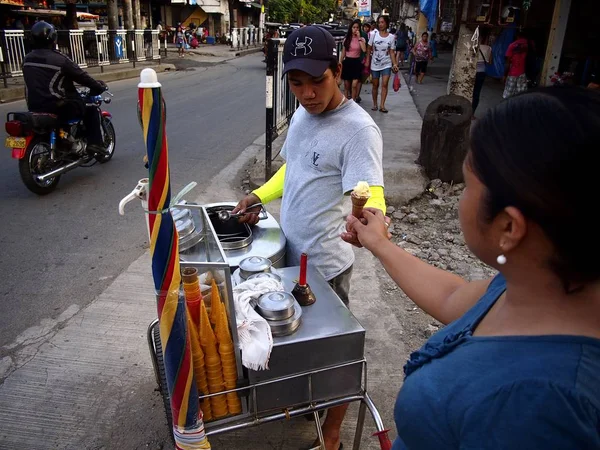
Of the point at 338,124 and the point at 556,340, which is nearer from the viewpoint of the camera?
the point at 556,340

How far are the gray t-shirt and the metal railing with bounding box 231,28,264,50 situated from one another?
93.1 ft

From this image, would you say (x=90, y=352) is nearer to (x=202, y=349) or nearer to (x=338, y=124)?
(x=202, y=349)

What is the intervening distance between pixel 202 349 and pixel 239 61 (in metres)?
22.9

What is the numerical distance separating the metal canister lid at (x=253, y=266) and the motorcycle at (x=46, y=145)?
14.1 feet

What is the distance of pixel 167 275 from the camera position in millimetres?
1231

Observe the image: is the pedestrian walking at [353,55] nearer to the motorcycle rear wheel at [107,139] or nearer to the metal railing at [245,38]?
the motorcycle rear wheel at [107,139]

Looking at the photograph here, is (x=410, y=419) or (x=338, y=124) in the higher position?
(x=338, y=124)

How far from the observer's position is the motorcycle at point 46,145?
5.12m

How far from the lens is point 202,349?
59.2 inches

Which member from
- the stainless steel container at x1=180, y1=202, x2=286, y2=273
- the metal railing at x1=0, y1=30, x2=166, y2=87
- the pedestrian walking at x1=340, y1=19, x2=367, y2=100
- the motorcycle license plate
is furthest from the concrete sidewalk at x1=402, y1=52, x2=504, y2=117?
the metal railing at x1=0, y1=30, x2=166, y2=87

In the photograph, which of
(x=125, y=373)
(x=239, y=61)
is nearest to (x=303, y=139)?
(x=125, y=373)

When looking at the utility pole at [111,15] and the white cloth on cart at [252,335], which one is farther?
the utility pole at [111,15]

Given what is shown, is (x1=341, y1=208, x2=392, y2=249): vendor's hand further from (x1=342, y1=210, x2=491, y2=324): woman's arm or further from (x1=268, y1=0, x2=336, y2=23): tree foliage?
(x1=268, y1=0, x2=336, y2=23): tree foliage

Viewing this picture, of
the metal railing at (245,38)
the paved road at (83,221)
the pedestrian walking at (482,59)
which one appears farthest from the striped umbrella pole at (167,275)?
the metal railing at (245,38)
